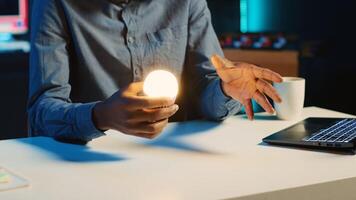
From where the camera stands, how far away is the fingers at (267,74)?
1.16 meters

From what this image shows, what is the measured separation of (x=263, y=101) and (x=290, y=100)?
0.65ft

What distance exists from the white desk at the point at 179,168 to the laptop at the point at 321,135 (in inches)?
1.1

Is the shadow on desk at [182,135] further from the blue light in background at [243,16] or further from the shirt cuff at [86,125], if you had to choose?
the blue light in background at [243,16]

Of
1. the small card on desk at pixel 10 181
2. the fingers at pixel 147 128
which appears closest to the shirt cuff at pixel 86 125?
the fingers at pixel 147 128

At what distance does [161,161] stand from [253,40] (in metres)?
Result: 2.45

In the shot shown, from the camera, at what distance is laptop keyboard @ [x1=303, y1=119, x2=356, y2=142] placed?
1104 mm

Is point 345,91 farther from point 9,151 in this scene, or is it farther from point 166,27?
point 9,151

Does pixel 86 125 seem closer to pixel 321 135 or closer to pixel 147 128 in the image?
pixel 147 128

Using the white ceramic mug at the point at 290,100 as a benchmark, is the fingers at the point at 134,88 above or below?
above

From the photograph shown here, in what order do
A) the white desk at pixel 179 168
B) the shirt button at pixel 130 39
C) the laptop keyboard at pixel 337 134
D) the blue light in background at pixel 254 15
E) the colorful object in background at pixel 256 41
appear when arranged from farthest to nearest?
the blue light in background at pixel 254 15 → the colorful object in background at pixel 256 41 → the shirt button at pixel 130 39 → the laptop keyboard at pixel 337 134 → the white desk at pixel 179 168

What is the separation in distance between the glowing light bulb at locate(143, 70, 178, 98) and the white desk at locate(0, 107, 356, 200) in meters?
0.11

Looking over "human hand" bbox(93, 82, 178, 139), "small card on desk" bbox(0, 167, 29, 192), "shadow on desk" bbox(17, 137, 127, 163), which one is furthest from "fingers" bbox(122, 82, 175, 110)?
"small card on desk" bbox(0, 167, 29, 192)

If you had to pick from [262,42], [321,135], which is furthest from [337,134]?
[262,42]

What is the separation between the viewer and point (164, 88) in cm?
100
